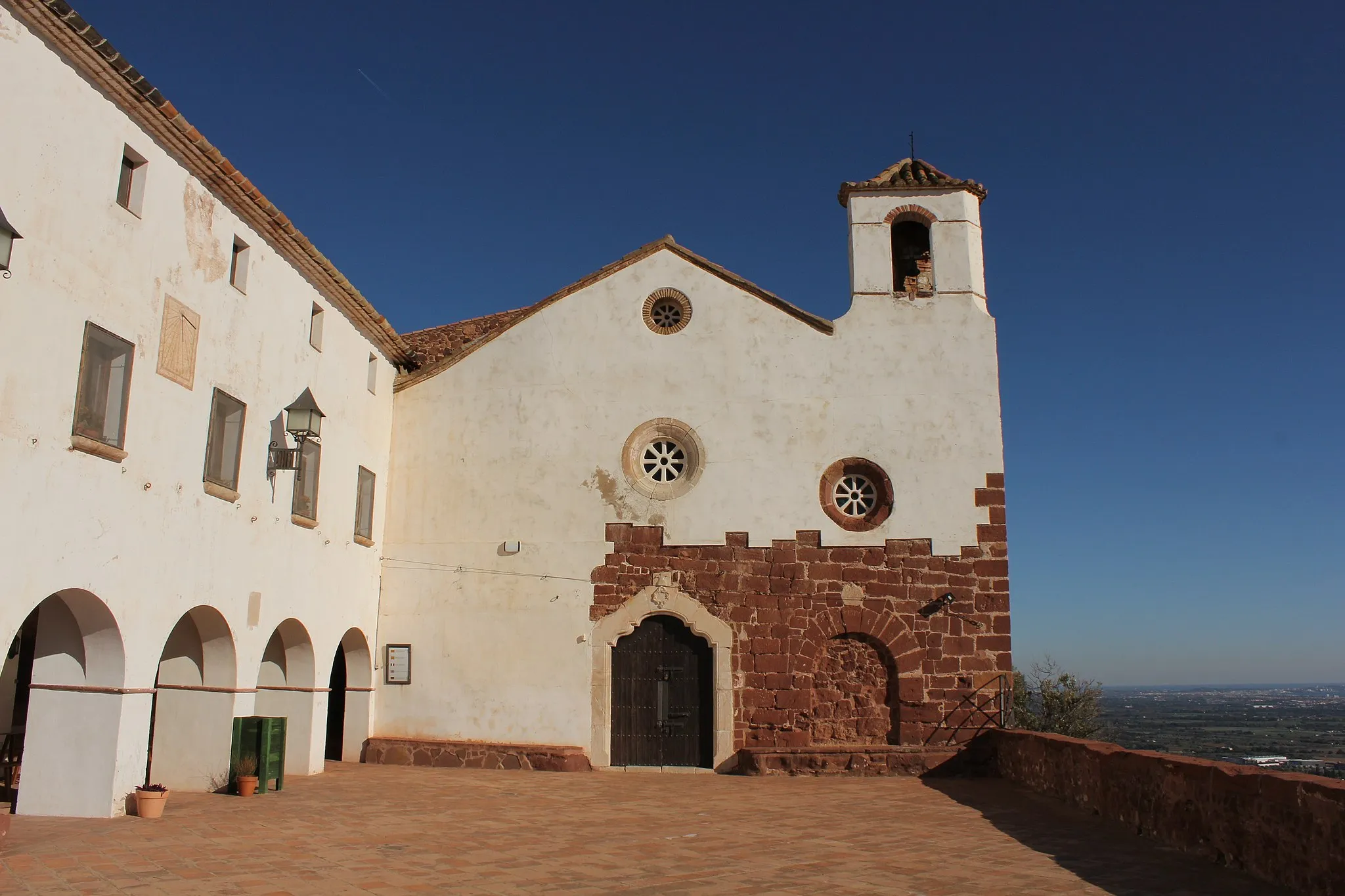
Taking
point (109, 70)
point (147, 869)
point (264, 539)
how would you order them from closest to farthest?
point (147, 869) → point (109, 70) → point (264, 539)

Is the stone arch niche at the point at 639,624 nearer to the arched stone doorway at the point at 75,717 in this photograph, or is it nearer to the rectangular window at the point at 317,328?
the rectangular window at the point at 317,328

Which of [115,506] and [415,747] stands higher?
[115,506]

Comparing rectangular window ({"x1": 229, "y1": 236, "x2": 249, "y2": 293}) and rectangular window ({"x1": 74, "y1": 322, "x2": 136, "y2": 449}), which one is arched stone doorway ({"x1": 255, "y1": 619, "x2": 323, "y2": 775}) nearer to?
rectangular window ({"x1": 229, "y1": 236, "x2": 249, "y2": 293})

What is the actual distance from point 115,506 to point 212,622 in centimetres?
238

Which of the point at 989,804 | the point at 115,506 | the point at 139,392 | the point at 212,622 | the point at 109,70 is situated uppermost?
the point at 109,70

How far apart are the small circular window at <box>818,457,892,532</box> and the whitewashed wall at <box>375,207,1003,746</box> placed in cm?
14

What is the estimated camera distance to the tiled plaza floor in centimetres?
739

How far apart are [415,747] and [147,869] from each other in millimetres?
8171

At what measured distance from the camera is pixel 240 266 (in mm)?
11891

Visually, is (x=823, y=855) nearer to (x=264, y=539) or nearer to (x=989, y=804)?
(x=989, y=804)

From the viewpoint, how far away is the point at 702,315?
16625 mm

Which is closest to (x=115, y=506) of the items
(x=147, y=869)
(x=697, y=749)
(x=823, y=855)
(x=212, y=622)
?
(x=212, y=622)

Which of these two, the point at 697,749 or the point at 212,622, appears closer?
the point at 212,622

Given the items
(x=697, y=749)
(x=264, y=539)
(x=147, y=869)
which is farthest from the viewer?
(x=697, y=749)
